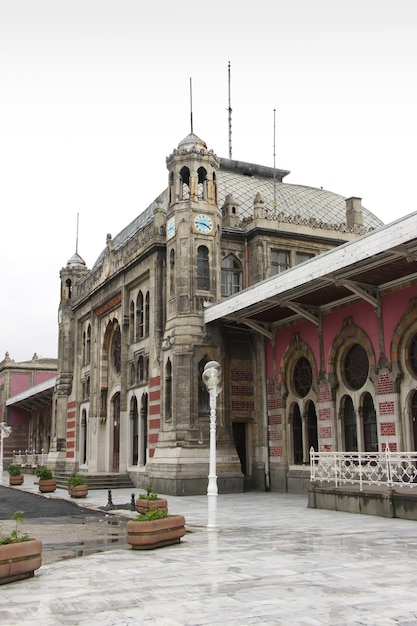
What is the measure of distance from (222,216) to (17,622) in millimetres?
22633

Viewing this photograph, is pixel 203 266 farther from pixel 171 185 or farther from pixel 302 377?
pixel 302 377

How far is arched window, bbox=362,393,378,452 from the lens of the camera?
19.8m

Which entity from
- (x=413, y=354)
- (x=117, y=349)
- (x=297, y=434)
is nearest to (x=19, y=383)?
(x=117, y=349)

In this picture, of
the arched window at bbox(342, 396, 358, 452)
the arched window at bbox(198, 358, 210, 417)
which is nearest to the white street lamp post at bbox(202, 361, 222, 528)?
the arched window at bbox(342, 396, 358, 452)

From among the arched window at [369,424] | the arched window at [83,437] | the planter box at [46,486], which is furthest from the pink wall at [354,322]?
the arched window at [83,437]

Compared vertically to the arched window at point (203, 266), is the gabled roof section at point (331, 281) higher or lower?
lower

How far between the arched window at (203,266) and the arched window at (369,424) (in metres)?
7.99

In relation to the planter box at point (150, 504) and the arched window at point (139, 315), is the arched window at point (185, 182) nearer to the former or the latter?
the arched window at point (139, 315)

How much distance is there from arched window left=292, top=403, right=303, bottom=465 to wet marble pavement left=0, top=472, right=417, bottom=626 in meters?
10.4

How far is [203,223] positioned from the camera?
2531 centimetres

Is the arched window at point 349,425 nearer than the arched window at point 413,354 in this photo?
No

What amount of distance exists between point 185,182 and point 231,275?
163 inches

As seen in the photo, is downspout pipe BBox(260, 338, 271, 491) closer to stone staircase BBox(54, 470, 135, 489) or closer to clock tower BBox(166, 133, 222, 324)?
clock tower BBox(166, 133, 222, 324)

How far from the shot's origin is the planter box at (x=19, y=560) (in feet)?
27.7
